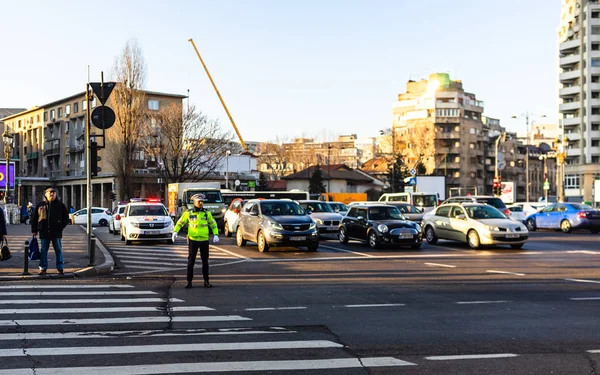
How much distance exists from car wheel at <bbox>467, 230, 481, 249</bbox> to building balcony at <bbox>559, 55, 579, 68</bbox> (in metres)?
82.9

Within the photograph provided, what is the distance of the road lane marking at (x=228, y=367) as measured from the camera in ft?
21.0

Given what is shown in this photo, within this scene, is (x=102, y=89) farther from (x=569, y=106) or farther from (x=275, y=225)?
(x=569, y=106)

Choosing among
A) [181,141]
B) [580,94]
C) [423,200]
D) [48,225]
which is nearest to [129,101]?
[181,141]

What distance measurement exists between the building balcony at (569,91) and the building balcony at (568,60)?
345 centimetres

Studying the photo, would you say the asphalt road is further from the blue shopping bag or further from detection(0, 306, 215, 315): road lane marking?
the blue shopping bag

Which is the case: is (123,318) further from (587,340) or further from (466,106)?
(466,106)

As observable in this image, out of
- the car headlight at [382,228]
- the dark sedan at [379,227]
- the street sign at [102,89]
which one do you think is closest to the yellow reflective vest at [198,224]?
the street sign at [102,89]

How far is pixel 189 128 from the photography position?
6222 centimetres

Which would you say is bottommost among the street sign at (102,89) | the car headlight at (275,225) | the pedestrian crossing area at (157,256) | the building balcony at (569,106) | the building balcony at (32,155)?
the pedestrian crossing area at (157,256)

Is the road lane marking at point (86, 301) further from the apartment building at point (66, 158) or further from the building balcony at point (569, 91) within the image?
the building balcony at point (569, 91)

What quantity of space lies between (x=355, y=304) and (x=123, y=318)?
11.8 feet

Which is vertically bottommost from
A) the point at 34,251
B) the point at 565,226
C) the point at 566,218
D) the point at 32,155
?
the point at 565,226

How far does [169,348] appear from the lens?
7445 millimetres

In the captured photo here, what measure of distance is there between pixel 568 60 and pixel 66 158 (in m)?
72.5
